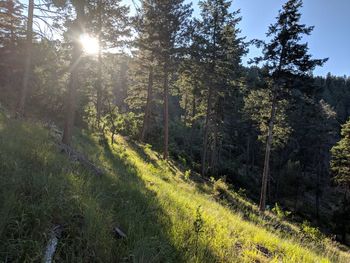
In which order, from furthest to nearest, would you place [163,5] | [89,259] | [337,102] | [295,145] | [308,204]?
[337,102]
[295,145]
[308,204]
[163,5]
[89,259]

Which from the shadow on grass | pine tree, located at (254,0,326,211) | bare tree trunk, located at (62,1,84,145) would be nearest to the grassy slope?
the shadow on grass

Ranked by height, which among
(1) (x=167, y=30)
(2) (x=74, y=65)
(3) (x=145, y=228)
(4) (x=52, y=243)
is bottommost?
(3) (x=145, y=228)

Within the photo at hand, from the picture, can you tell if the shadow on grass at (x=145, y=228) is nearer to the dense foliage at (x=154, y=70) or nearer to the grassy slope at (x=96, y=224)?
the grassy slope at (x=96, y=224)

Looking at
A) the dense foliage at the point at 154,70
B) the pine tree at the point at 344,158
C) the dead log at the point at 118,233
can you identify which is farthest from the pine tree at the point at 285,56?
the dead log at the point at 118,233

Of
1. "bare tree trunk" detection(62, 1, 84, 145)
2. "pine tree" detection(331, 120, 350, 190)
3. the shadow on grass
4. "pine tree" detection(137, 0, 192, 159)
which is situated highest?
"pine tree" detection(137, 0, 192, 159)

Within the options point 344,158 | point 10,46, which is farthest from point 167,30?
point 344,158

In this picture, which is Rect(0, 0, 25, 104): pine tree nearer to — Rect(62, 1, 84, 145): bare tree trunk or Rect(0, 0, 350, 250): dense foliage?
Rect(0, 0, 350, 250): dense foliage

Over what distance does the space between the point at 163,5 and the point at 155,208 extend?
21342 mm

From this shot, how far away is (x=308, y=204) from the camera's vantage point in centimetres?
5131

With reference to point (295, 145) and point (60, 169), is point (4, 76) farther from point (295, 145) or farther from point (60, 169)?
point (295, 145)

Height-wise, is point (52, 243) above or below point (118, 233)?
above

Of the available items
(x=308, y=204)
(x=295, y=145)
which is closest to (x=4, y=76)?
(x=308, y=204)

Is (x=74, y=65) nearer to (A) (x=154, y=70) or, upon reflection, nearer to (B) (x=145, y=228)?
(B) (x=145, y=228)

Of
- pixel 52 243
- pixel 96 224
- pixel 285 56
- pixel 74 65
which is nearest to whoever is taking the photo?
pixel 52 243
